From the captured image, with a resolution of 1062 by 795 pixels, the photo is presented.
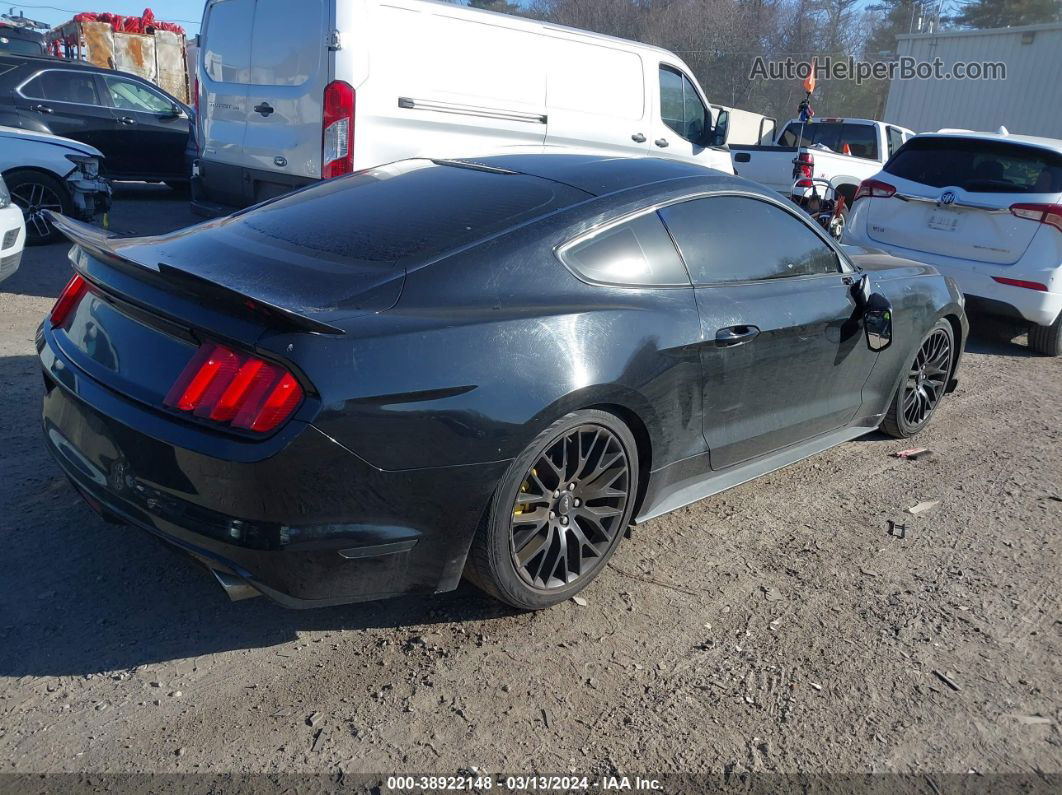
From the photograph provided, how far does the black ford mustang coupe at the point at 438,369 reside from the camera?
2.55 metres

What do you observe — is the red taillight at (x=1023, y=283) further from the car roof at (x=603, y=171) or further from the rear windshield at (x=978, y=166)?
the car roof at (x=603, y=171)

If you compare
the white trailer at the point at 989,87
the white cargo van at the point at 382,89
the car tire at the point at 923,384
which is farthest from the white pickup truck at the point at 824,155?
the white trailer at the point at 989,87

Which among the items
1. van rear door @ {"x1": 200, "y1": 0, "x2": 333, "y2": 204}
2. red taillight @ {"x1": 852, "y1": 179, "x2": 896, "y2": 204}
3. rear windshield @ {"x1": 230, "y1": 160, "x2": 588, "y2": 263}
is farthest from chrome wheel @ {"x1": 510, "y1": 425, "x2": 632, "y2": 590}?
red taillight @ {"x1": 852, "y1": 179, "x2": 896, "y2": 204}

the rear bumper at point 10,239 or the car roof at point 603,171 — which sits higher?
the car roof at point 603,171

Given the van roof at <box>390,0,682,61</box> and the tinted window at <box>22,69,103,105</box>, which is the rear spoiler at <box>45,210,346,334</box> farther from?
the tinted window at <box>22,69,103,105</box>

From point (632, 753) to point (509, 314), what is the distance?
1398 millimetres

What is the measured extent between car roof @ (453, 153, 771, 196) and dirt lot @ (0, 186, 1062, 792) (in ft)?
4.93

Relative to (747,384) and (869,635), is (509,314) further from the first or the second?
(869,635)

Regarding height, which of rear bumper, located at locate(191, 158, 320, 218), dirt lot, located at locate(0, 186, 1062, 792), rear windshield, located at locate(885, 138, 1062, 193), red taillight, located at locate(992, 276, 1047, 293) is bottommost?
dirt lot, located at locate(0, 186, 1062, 792)

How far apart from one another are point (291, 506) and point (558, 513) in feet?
3.26

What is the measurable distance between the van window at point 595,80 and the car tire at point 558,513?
228 inches

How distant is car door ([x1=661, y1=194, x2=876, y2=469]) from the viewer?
362 cm

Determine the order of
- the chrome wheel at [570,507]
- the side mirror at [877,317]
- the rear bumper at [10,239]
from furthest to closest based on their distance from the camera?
the rear bumper at [10,239] < the side mirror at [877,317] < the chrome wheel at [570,507]

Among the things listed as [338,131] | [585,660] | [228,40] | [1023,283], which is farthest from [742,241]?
[228,40]
